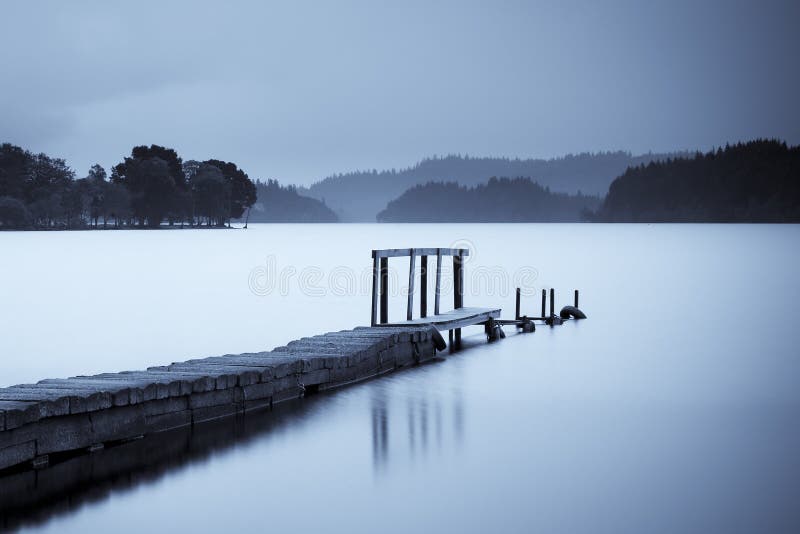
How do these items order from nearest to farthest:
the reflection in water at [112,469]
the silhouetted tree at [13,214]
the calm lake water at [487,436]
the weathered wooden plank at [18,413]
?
the reflection in water at [112,469], the weathered wooden plank at [18,413], the calm lake water at [487,436], the silhouetted tree at [13,214]

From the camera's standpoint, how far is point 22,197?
175250mm

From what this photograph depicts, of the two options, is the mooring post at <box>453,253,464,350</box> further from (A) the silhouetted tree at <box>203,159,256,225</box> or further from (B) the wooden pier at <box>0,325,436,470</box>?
(A) the silhouetted tree at <box>203,159,256,225</box>

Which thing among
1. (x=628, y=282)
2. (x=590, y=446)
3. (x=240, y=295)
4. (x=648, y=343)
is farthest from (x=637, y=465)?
(x=628, y=282)

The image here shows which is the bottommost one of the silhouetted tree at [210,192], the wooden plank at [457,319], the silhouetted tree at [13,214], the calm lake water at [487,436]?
the calm lake water at [487,436]

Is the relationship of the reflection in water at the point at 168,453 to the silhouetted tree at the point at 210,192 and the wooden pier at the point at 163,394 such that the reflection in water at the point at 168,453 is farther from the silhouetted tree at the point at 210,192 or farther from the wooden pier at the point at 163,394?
the silhouetted tree at the point at 210,192

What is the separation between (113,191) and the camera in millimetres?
164125

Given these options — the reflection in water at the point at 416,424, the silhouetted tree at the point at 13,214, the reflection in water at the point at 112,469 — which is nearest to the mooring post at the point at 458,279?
the reflection in water at the point at 416,424

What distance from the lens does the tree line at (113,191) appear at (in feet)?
541

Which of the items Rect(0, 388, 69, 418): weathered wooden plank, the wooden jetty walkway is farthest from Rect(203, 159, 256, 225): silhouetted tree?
Rect(0, 388, 69, 418): weathered wooden plank

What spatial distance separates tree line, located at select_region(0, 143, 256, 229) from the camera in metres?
165

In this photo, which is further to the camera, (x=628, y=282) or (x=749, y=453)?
(x=628, y=282)

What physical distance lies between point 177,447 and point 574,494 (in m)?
4.85

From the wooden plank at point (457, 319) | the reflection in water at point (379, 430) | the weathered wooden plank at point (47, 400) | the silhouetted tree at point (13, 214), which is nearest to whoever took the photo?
the weathered wooden plank at point (47, 400)

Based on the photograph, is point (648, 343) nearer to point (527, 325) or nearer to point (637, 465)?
point (527, 325)
